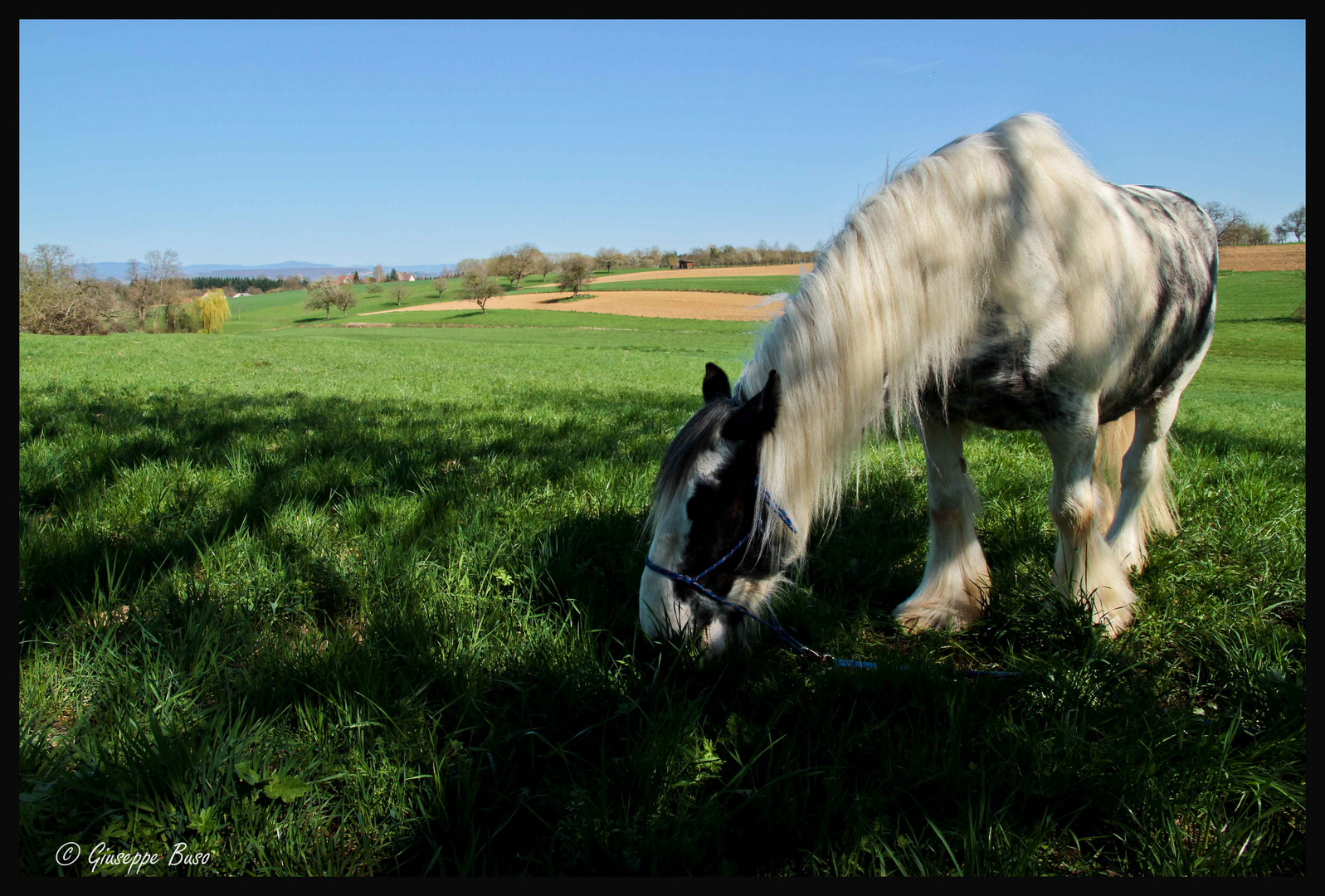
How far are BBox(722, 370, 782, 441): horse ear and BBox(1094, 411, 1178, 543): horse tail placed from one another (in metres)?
2.51

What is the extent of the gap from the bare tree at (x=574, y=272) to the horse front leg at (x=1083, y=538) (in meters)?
79.0

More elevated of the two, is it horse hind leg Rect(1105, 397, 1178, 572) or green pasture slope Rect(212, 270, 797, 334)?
green pasture slope Rect(212, 270, 797, 334)

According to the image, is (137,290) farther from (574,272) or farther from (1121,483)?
(1121,483)

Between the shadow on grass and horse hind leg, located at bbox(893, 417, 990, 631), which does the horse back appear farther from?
the shadow on grass

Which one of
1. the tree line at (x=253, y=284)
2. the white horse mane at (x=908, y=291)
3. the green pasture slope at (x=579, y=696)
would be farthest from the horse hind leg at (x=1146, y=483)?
the tree line at (x=253, y=284)

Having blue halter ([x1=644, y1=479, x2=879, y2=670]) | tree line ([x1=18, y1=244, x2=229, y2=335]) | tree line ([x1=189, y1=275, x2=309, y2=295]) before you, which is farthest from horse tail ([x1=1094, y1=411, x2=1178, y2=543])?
tree line ([x1=189, y1=275, x2=309, y2=295])

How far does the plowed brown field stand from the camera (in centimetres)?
5475

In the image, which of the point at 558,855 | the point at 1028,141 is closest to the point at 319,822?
the point at 558,855

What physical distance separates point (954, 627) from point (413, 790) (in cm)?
223


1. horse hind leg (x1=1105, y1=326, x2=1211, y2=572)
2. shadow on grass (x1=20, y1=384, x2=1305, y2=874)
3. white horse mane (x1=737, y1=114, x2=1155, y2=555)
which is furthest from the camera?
horse hind leg (x1=1105, y1=326, x2=1211, y2=572)

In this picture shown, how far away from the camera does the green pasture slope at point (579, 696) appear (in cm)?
167

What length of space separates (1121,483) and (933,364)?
226cm

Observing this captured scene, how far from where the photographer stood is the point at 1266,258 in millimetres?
58312

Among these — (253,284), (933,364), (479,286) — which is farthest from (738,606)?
(253,284)
